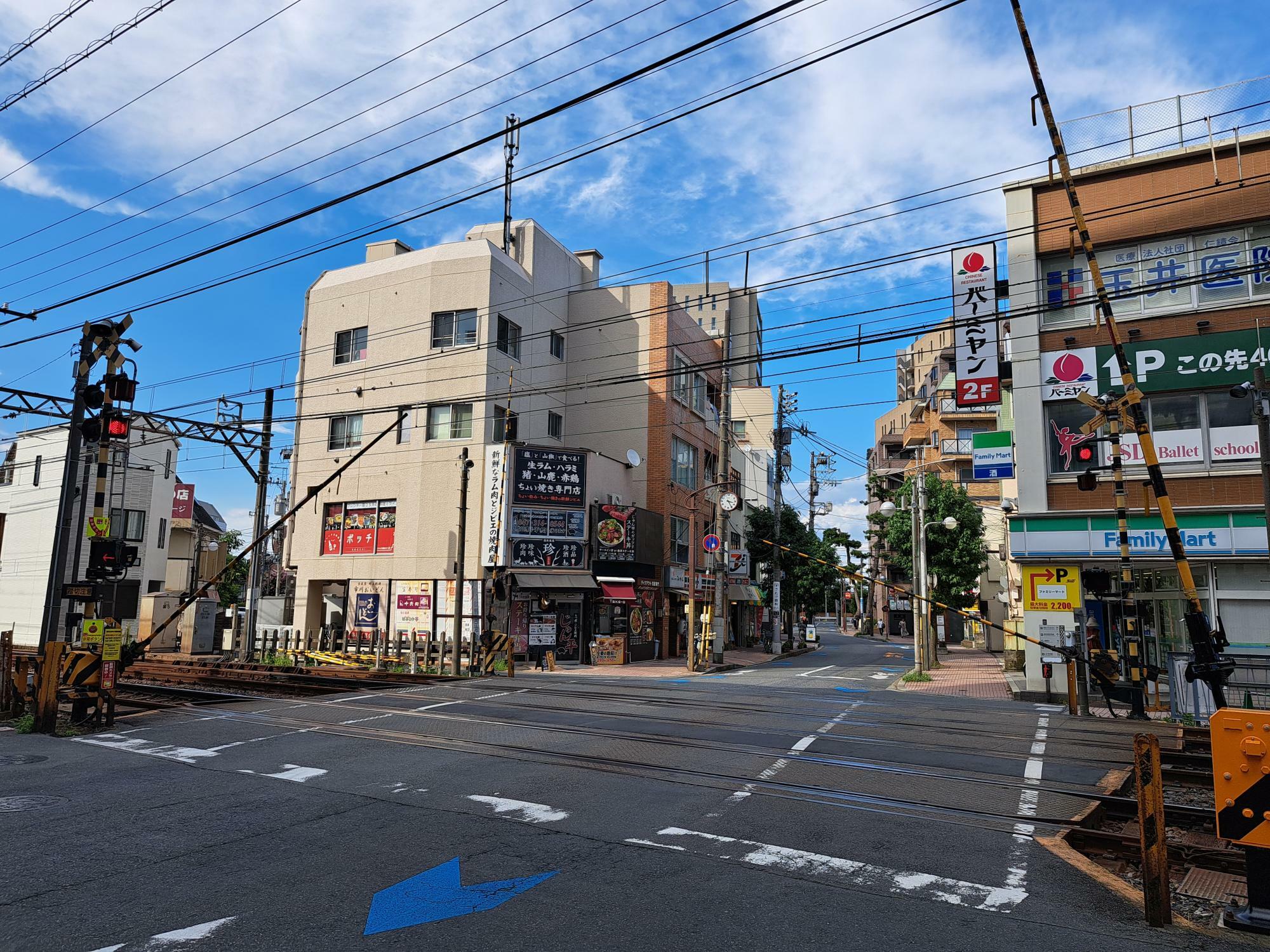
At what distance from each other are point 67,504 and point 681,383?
28330 millimetres

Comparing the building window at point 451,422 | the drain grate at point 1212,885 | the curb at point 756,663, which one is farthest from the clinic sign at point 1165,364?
the building window at point 451,422

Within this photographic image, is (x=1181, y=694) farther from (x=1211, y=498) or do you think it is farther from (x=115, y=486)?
(x=115, y=486)

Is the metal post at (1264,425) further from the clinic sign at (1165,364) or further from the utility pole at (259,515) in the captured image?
the utility pole at (259,515)

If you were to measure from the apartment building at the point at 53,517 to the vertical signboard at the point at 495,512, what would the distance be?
21.0 metres

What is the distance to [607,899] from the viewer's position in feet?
18.5

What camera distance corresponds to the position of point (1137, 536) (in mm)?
19078

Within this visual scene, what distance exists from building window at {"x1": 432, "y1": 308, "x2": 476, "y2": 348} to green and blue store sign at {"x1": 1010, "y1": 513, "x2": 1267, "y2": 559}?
20867mm

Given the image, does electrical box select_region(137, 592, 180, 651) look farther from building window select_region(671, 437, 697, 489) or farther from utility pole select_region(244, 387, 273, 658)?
building window select_region(671, 437, 697, 489)

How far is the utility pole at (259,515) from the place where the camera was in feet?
92.3

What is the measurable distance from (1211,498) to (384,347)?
28088 mm

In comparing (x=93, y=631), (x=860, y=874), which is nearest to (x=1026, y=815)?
(x=860, y=874)

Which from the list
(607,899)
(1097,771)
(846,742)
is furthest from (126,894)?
(1097,771)

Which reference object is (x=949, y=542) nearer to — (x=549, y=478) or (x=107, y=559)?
(x=549, y=478)

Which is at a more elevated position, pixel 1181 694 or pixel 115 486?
pixel 115 486
